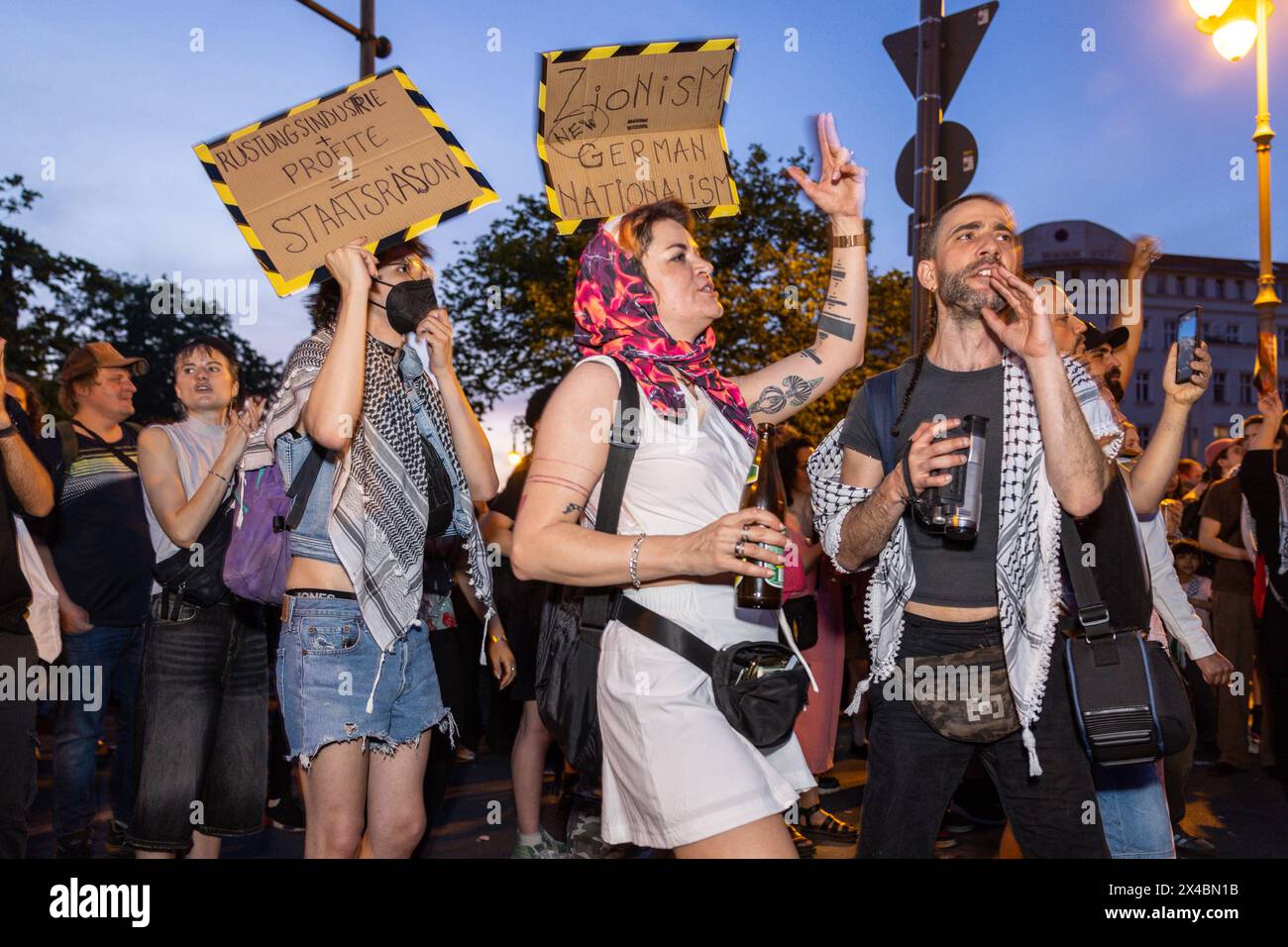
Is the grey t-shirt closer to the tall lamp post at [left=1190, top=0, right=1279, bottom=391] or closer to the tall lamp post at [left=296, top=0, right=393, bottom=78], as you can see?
the tall lamp post at [left=1190, top=0, right=1279, bottom=391]

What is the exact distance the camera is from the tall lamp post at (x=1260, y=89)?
331 inches

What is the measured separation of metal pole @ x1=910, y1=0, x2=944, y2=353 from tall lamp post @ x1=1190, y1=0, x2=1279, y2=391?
2.98 metres

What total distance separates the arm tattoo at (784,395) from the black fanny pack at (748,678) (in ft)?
3.35

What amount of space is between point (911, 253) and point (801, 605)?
8.10 ft

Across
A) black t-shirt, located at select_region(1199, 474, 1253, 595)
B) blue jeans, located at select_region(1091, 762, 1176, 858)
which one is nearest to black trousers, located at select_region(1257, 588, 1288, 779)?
black t-shirt, located at select_region(1199, 474, 1253, 595)

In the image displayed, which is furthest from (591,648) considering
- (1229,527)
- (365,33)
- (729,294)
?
(729,294)

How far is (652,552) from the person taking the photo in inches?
99.9

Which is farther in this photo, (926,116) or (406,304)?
(926,116)

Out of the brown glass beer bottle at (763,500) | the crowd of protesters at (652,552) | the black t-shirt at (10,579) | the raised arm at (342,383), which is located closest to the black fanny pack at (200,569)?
the crowd of protesters at (652,552)

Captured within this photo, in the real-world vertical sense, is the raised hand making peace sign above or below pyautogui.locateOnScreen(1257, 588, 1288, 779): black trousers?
above

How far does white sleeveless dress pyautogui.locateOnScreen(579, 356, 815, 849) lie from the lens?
2.54m

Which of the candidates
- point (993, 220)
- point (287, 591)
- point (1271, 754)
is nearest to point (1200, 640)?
point (993, 220)

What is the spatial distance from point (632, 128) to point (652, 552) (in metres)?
1.74

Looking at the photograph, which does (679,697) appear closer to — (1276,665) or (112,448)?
(112,448)
